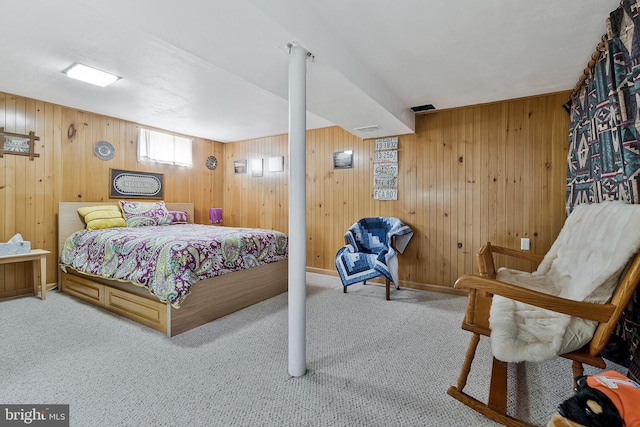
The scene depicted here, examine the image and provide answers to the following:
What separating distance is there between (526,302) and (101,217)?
4284 mm

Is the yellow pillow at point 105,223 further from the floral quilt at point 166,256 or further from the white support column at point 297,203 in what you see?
the white support column at point 297,203

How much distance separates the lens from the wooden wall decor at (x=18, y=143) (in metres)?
3.18

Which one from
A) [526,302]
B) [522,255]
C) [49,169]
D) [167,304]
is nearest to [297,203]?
[526,302]

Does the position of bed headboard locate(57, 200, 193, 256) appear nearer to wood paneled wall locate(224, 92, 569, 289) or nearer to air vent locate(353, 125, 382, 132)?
wood paneled wall locate(224, 92, 569, 289)

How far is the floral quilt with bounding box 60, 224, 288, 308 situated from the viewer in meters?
2.33

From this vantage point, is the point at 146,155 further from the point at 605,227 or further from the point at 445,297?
the point at 605,227

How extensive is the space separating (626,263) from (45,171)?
16.8ft

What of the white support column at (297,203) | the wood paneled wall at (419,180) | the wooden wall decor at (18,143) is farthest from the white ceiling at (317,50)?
the wooden wall decor at (18,143)

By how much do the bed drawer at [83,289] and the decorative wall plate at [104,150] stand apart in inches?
62.5

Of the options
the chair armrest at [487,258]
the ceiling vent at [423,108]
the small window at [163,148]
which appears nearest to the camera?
the chair armrest at [487,258]

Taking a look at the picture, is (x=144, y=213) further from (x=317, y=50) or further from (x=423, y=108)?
(x=423, y=108)

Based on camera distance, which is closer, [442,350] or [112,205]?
[442,350]

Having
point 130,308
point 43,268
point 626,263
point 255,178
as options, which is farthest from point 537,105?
point 43,268

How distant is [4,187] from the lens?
320 cm
